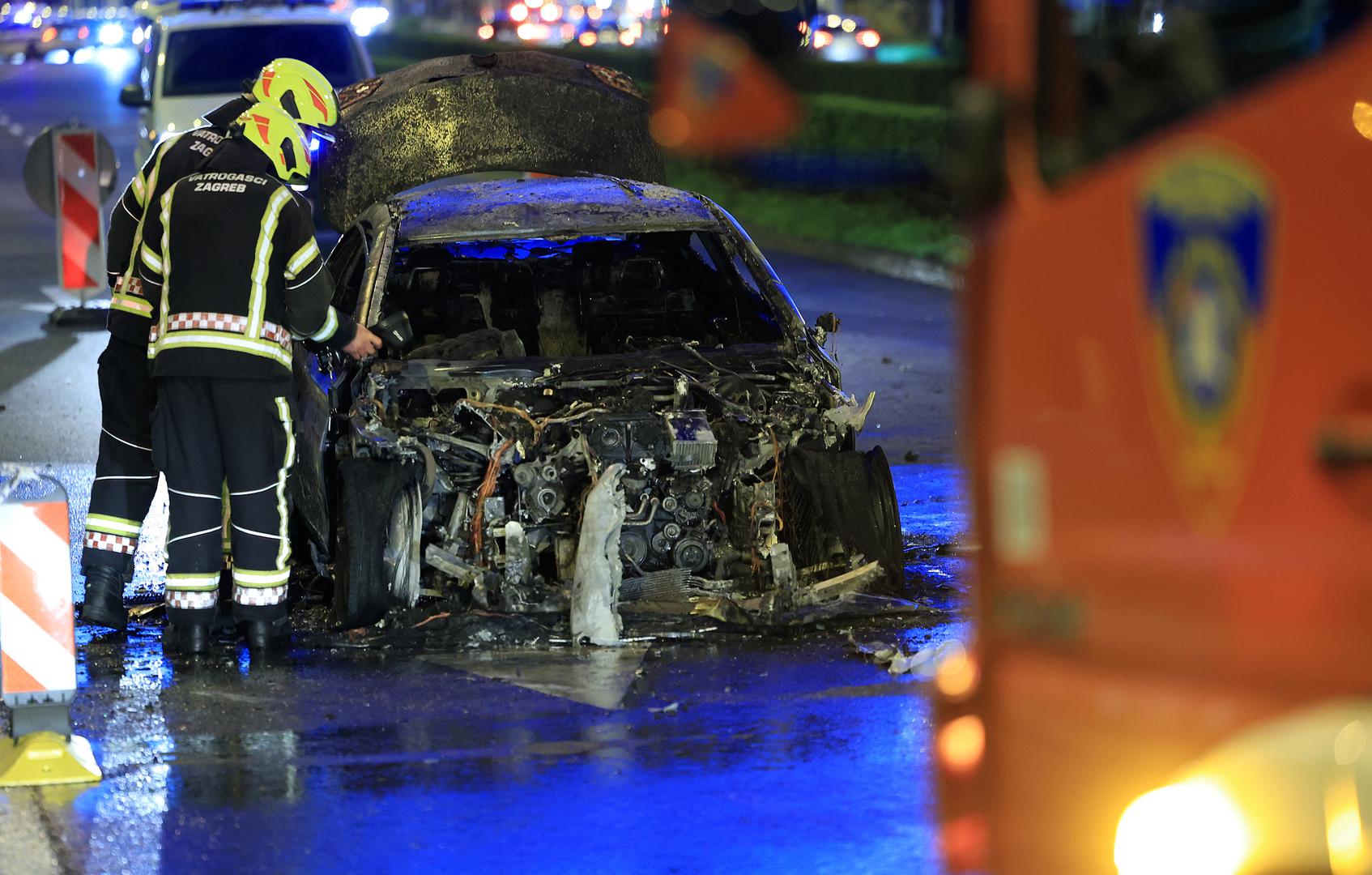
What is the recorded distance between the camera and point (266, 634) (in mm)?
6590

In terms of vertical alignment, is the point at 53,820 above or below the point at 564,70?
below

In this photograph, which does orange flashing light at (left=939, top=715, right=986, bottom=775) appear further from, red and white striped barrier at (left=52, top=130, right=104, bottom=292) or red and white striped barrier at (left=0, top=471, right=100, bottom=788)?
red and white striped barrier at (left=52, top=130, right=104, bottom=292)

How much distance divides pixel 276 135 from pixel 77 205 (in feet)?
24.8

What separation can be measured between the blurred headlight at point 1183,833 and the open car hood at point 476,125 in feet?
21.9

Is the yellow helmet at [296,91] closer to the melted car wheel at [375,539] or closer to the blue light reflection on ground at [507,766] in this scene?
the melted car wheel at [375,539]

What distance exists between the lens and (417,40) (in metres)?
41.5

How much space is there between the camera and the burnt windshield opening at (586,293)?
25.7ft

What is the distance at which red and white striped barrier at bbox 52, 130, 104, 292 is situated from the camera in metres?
13.6

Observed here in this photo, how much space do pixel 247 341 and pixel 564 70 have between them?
10.8ft

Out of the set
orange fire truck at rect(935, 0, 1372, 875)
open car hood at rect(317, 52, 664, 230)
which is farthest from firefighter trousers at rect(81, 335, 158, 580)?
orange fire truck at rect(935, 0, 1372, 875)

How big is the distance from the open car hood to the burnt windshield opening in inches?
48.6

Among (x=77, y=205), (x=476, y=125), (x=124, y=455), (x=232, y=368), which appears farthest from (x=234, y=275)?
(x=77, y=205)

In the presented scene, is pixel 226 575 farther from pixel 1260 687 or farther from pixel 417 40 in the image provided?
pixel 417 40

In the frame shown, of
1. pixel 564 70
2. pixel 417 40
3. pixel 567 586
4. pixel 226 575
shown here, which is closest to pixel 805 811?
pixel 567 586
